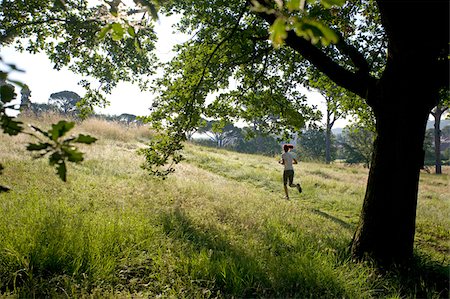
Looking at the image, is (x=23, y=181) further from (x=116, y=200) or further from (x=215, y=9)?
(x=215, y=9)

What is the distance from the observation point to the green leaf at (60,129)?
Result: 99cm

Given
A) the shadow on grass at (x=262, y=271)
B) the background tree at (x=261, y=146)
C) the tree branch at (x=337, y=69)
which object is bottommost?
the shadow on grass at (x=262, y=271)

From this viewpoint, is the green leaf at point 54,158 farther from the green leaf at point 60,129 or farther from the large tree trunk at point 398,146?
the large tree trunk at point 398,146

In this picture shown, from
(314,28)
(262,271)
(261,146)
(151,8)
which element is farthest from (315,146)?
(314,28)

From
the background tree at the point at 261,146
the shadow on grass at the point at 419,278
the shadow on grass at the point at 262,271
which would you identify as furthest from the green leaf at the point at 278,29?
the background tree at the point at 261,146

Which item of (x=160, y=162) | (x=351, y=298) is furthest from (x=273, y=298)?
(x=160, y=162)

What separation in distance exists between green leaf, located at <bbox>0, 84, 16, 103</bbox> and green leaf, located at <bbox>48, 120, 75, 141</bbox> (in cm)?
32

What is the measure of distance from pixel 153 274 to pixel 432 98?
4943 millimetres

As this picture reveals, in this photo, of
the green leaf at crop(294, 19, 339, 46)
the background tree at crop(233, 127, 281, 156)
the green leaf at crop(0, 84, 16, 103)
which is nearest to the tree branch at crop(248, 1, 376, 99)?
the green leaf at crop(294, 19, 339, 46)

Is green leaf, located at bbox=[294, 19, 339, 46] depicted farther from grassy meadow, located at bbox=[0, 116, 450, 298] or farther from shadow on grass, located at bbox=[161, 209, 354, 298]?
shadow on grass, located at bbox=[161, 209, 354, 298]

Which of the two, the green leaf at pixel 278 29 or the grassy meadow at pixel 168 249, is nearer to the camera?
the green leaf at pixel 278 29

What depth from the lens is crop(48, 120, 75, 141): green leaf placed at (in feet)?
3.26

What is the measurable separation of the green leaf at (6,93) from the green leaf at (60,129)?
32 centimetres

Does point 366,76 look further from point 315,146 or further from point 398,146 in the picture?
point 315,146
